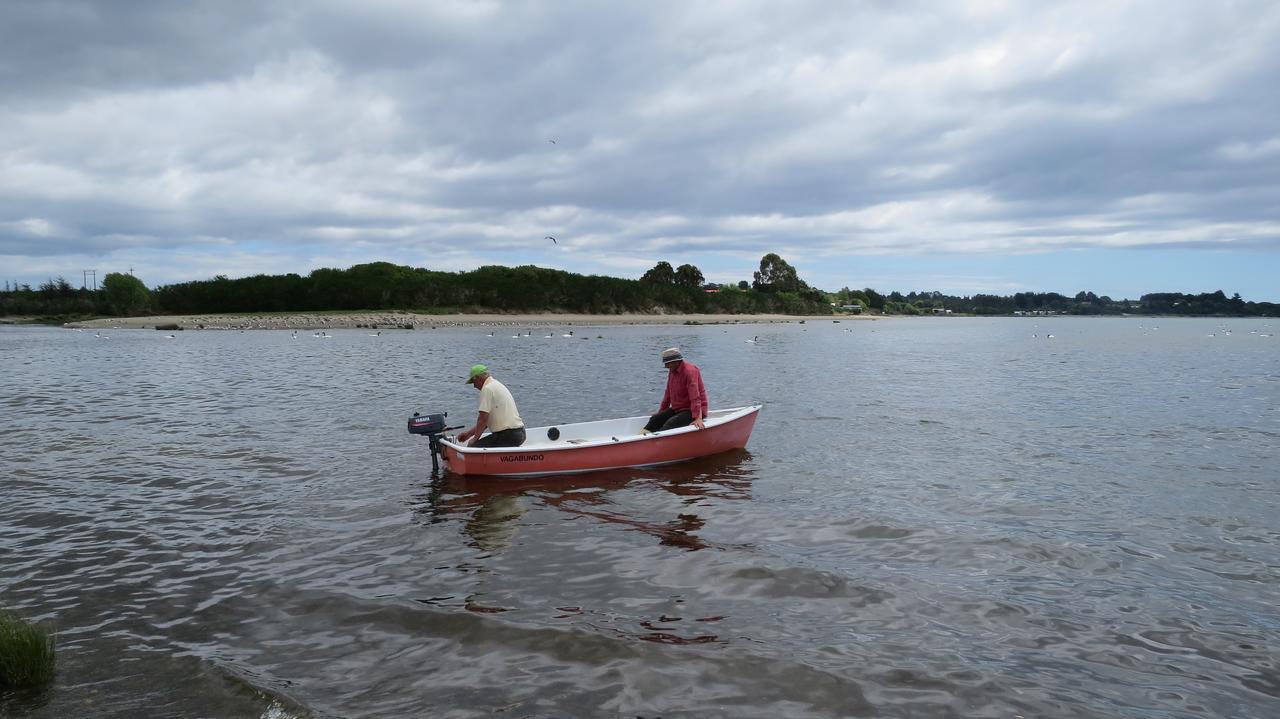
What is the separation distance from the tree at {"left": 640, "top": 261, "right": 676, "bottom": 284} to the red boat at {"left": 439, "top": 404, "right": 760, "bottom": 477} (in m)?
163

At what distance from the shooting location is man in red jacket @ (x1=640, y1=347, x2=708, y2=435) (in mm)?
16203

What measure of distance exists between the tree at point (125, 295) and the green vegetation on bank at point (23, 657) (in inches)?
5580

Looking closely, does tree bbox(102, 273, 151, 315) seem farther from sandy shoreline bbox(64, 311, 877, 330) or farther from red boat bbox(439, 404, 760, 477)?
red boat bbox(439, 404, 760, 477)

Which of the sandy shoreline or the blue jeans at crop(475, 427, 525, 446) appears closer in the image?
the blue jeans at crop(475, 427, 525, 446)

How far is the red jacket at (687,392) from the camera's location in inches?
640

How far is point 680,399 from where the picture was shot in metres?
16.8

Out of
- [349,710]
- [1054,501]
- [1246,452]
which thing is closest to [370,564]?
[349,710]

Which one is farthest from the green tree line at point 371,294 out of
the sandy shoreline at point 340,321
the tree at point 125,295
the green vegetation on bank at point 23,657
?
the green vegetation on bank at point 23,657

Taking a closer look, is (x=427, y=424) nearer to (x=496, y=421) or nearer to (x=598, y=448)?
(x=496, y=421)

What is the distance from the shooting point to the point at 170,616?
8.14 m

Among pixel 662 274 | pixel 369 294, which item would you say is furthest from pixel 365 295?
pixel 662 274

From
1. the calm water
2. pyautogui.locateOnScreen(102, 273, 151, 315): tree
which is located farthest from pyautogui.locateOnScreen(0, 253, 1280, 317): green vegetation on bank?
the calm water

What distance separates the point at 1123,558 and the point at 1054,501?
3.24 meters

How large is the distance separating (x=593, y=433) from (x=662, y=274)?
165 metres
